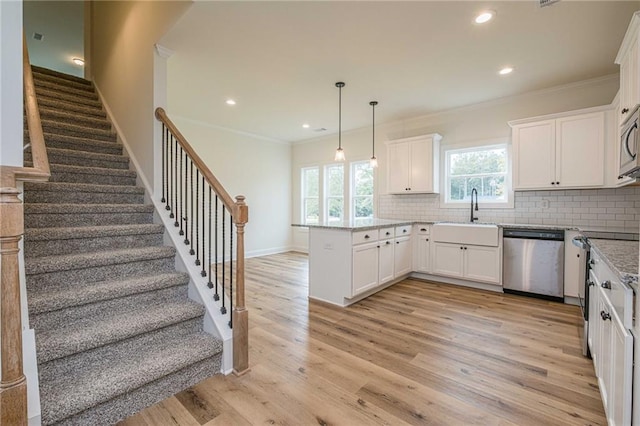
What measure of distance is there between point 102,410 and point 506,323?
331 cm

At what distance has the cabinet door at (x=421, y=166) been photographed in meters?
4.84

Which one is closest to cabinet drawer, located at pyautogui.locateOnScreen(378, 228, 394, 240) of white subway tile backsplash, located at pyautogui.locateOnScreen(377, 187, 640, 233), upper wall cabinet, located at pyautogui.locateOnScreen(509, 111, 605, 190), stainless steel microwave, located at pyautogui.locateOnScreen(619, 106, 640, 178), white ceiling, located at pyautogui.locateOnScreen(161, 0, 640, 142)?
white subway tile backsplash, located at pyautogui.locateOnScreen(377, 187, 640, 233)

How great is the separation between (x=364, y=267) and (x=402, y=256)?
42.8 inches

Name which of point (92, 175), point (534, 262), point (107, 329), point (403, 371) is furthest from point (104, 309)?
point (534, 262)

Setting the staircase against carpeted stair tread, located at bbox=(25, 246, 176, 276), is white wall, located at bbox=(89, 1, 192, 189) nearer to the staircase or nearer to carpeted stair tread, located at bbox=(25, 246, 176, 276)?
the staircase

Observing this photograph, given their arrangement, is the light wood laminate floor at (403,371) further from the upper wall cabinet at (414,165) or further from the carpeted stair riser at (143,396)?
the upper wall cabinet at (414,165)

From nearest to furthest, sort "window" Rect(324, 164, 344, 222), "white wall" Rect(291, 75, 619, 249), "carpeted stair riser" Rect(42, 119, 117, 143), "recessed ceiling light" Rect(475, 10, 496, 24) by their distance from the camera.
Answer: "recessed ceiling light" Rect(475, 10, 496, 24) < "carpeted stair riser" Rect(42, 119, 117, 143) < "white wall" Rect(291, 75, 619, 249) < "window" Rect(324, 164, 344, 222)

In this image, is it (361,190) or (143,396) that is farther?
(361,190)

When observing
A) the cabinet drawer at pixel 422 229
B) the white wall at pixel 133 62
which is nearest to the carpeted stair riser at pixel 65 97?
the white wall at pixel 133 62

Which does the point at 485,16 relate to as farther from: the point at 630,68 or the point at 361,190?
the point at 361,190

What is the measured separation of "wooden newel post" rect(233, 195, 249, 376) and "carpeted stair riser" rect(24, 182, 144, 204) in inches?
64.5

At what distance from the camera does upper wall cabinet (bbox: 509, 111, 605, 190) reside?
3.47 meters

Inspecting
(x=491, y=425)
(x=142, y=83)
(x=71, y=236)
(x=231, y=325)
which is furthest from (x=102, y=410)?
(x=142, y=83)

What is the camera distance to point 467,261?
4.15m
